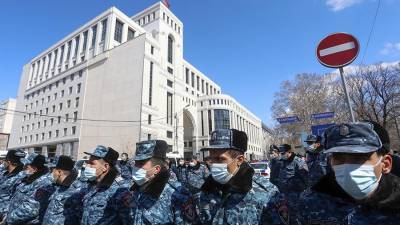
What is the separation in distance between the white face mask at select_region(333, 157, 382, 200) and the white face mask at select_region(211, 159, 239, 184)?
1082 mm

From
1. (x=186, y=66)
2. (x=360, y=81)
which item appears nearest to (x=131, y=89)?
(x=186, y=66)

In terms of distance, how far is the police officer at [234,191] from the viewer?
2.26 m

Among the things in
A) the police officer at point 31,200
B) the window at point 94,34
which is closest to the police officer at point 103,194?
the police officer at point 31,200

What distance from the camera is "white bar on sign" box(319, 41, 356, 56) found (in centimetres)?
392

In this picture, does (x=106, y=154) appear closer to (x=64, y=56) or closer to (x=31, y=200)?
(x=31, y=200)

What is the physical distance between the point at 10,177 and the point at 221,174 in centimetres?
571

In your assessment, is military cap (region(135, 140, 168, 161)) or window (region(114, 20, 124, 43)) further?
window (region(114, 20, 124, 43))

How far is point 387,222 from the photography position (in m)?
1.45

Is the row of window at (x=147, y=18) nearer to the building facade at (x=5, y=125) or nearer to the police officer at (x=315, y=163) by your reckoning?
the building facade at (x=5, y=125)

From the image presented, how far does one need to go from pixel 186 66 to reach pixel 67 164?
2573 inches

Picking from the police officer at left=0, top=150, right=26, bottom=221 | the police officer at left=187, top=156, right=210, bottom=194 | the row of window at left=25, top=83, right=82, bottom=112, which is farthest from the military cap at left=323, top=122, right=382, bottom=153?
the row of window at left=25, top=83, right=82, bottom=112

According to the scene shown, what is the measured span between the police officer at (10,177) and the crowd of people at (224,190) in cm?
102

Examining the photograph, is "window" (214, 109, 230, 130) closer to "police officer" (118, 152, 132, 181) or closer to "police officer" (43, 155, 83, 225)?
"police officer" (118, 152, 132, 181)

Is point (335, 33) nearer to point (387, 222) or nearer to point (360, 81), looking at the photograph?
point (387, 222)
